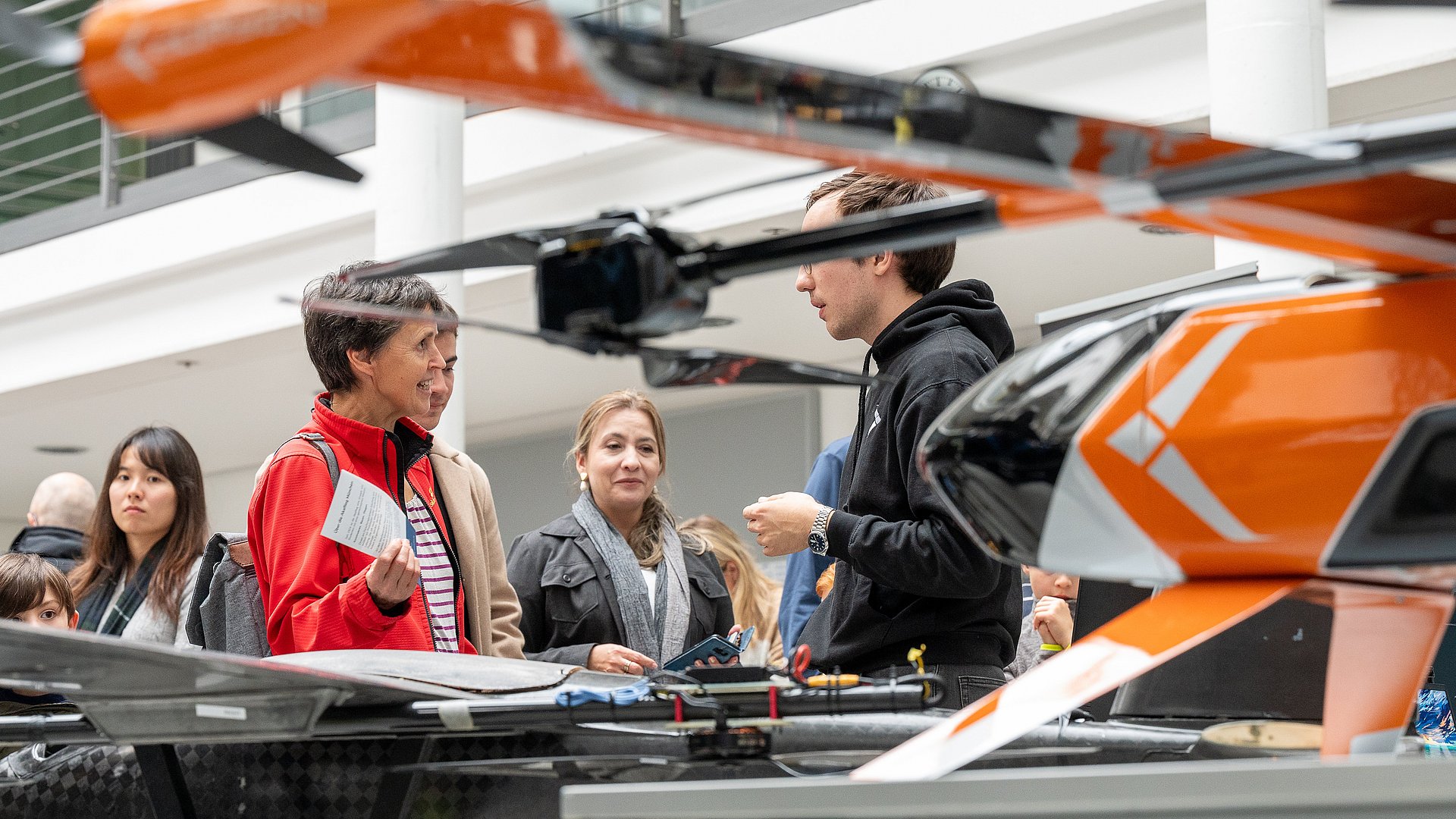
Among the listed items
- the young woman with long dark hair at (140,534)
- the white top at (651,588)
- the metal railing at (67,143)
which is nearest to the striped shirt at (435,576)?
the white top at (651,588)

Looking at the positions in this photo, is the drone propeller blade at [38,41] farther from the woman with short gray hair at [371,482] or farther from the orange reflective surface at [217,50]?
the woman with short gray hair at [371,482]

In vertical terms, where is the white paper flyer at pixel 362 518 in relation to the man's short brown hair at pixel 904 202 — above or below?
below

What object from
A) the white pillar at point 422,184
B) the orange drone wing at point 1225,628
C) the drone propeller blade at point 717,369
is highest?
the white pillar at point 422,184

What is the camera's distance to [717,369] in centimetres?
87

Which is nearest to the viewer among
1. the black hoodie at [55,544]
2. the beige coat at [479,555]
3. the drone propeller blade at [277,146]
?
the drone propeller blade at [277,146]

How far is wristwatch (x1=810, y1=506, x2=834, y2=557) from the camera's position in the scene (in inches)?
67.6

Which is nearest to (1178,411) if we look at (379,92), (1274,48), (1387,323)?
(1387,323)

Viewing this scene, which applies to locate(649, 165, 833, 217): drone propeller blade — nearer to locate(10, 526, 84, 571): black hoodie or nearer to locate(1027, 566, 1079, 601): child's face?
locate(1027, 566, 1079, 601): child's face

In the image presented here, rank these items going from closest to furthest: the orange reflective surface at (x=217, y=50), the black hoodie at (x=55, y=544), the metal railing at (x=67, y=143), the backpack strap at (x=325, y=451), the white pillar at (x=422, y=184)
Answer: the orange reflective surface at (x=217, y=50) → the backpack strap at (x=325, y=451) → the black hoodie at (x=55, y=544) → the white pillar at (x=422, y=184) → the metal railing at (x=67, y=143)

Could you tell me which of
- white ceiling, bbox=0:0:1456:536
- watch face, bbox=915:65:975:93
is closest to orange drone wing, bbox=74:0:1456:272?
white ceiling, bbox=0:0:1456:536

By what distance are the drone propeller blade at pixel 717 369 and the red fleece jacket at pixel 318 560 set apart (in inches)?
35.5

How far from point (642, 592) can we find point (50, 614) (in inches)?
46.5

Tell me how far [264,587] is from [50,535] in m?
2.26

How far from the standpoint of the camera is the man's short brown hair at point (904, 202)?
1.94 metres
